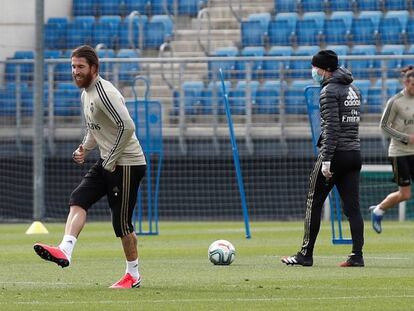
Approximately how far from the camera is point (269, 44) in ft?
91.4

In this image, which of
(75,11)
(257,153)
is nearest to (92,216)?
(257,153)

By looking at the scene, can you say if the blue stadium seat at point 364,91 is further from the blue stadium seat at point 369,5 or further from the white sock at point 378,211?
the white sock at point 378,211

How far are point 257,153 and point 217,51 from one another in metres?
3.28

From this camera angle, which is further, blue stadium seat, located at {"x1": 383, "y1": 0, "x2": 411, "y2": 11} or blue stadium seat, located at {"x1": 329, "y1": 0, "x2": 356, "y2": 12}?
blue stadium seat, located at {"x1": 329, "y1": 0, "x2": 356, "y2": 12}

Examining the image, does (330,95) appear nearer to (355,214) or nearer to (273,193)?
(355,214)

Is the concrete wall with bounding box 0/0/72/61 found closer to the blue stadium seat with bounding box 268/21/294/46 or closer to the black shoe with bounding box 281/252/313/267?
the blue stadium seat with bounding box 268/21/294/46

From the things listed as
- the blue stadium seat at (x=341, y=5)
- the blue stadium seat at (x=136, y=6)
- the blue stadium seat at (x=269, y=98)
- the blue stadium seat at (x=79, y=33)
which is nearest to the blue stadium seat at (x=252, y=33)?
the blue stadium seat at (x=341, y=5)

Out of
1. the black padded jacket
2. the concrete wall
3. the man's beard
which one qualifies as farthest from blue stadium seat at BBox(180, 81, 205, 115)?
the man's beard

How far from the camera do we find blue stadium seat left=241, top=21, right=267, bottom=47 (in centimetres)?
2798

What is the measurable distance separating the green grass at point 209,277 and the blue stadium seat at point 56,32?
10.4 meters

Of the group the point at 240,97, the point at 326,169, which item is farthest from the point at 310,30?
the point at 326,169

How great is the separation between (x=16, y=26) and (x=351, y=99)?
54.1ft

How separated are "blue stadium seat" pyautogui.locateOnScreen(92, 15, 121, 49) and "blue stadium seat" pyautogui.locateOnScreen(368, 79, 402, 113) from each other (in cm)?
670

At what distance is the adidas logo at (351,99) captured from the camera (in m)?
13.0
